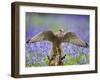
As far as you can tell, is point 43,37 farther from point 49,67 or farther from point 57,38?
point 49,67

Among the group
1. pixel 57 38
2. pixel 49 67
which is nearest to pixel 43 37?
pixel 57 38

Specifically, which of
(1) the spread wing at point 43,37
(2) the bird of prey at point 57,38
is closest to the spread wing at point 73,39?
(2) the bird of prey at point 57,38

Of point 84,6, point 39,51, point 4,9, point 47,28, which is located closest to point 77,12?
point 84,6

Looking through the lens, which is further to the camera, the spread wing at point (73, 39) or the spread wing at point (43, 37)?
the spread wing at point (73, 39)

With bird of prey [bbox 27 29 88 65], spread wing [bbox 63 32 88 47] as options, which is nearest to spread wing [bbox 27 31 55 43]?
bird of prey [bbox 27 29 88 65]

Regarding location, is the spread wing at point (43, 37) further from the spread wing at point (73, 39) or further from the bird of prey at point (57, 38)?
the spread wing at point (73, 39)

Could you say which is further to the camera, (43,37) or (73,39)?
(73,39)

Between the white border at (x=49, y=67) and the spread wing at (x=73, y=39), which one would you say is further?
the spread wing at (x=73, y=39)

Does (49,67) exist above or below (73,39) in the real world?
below
